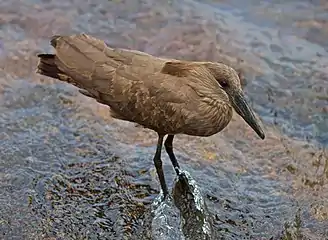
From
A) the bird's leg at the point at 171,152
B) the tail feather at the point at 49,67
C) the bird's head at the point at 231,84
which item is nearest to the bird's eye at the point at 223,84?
the bird's head at the point at 231,84

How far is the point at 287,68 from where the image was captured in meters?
6.21

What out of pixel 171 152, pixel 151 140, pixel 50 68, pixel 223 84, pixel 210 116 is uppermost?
pixel 223 84

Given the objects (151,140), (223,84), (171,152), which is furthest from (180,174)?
(223,84)

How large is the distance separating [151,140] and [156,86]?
1034 millimetres

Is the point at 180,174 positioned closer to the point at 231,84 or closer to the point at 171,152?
the point at 171,152

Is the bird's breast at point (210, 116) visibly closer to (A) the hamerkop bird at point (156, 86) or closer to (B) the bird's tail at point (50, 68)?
(A) the hamerkop bird at point (156, 86)

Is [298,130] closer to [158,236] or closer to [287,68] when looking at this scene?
[287,68]

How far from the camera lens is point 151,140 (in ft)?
17.0

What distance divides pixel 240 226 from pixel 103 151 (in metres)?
1.07

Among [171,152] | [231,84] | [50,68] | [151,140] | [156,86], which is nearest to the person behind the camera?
[231,84]

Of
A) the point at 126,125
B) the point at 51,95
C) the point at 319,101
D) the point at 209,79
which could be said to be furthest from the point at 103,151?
the point at 319,101

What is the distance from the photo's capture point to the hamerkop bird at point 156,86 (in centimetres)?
405

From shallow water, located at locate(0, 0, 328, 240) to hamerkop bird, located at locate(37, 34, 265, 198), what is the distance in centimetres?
40

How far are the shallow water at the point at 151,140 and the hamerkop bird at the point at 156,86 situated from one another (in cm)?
40
